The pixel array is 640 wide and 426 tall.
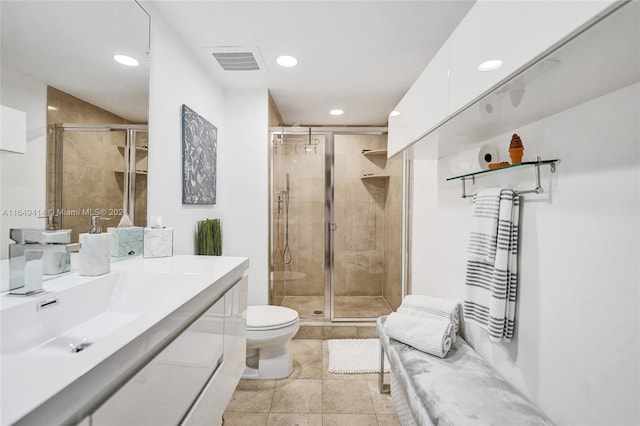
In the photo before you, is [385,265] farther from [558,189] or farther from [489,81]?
[489,81]

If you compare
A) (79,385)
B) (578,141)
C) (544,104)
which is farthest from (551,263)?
(79,385)

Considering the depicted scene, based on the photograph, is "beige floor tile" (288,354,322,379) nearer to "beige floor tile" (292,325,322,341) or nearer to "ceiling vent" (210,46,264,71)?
"beige floor tile" (292,325,322,341)

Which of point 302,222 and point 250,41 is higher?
point 250,41

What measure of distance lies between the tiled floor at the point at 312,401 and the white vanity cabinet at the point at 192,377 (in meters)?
0.57

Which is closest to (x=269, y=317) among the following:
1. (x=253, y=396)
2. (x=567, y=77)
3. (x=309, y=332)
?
(x=253, y=396)

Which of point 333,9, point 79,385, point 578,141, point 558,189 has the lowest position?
point 79,385

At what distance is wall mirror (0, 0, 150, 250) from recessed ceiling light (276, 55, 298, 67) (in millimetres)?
908

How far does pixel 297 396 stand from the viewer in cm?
211

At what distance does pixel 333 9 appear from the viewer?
172 cm

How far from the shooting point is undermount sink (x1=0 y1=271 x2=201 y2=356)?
2.70 feet

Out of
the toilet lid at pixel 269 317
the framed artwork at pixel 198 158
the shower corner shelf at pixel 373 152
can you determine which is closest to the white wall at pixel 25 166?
the framed artwork at pixel 198 158

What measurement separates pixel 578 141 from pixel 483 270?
70cm

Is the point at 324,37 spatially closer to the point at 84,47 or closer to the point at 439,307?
the point at 84,47

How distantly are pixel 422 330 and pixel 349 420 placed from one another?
28.8 inches
